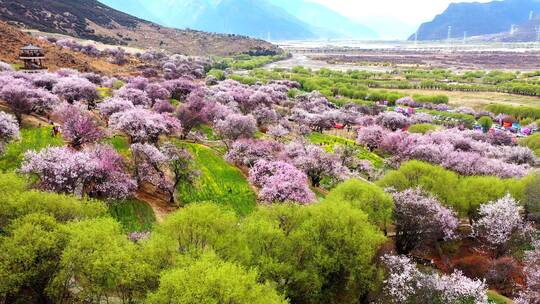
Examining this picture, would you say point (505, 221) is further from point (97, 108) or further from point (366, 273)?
point (97, 108)

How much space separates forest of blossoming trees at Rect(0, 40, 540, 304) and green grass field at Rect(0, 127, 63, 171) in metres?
0.42

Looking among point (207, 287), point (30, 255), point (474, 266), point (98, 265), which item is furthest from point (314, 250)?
point (474, 266)

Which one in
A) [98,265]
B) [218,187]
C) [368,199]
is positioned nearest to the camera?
[98,265]

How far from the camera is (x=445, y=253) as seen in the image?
2126 inches

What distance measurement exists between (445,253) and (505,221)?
9180 mm

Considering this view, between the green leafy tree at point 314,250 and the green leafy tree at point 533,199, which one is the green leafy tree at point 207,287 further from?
the green leafy tree at point 533,199

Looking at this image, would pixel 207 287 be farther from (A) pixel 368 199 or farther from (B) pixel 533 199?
(B) pixel 533 199

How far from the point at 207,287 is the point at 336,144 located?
2716 inches

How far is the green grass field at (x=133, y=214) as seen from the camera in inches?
1919

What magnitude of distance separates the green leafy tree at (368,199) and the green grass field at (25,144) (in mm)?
34579

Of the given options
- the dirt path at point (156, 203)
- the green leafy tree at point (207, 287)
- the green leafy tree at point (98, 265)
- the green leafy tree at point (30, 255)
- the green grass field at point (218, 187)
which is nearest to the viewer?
the green leafy tree at point (207, 287)

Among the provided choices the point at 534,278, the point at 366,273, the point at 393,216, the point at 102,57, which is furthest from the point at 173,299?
the point at 102,57

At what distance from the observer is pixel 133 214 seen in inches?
1987

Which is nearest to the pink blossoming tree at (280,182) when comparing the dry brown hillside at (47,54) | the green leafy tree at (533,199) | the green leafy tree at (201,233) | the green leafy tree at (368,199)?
the green leafy tree at (368,199)
